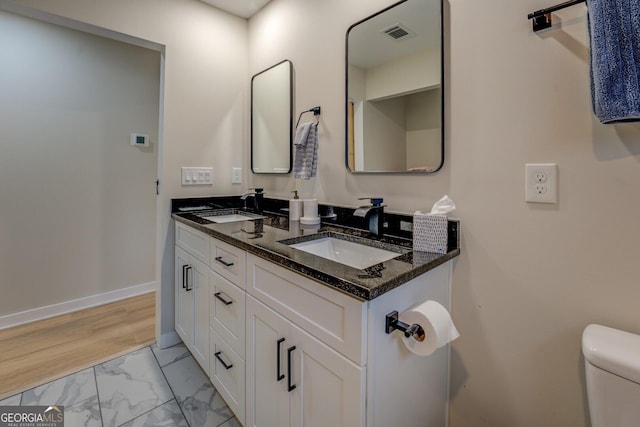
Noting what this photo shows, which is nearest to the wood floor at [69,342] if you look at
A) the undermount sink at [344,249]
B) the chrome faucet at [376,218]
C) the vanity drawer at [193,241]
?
the vanity drawer at [193,241]

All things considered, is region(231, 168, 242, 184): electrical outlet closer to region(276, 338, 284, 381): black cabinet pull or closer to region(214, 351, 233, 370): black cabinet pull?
region(214, 351, 233, 370): black cabinet pull

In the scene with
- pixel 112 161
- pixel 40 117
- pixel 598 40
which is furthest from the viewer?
pixel 112 161

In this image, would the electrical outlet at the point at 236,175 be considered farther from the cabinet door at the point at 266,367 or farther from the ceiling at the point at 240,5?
the cabinet door at the point at 266,367

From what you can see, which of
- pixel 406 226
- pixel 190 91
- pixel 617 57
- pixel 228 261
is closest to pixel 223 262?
pixel 228 261

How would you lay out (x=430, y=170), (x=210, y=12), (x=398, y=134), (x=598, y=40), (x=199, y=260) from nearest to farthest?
(x=598, y=40)
(x=430, y=170)
(x=398, y=134)
(x=199, y=260)
(x=210, y=12)

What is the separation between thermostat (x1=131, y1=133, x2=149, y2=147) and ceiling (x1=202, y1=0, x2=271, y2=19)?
4.18 ft

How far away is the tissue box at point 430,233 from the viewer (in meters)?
1.04

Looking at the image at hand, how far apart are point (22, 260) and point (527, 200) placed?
122 inches

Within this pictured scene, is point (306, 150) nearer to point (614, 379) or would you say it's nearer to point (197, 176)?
point (197, 176)

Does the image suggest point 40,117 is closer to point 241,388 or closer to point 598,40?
point 241,388

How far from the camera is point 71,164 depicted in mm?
2346

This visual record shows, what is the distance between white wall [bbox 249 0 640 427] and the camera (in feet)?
2.73

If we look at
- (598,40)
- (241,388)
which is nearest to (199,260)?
(241,388)

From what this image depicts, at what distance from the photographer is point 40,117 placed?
7.21ft
